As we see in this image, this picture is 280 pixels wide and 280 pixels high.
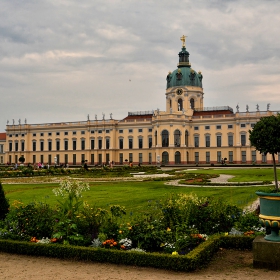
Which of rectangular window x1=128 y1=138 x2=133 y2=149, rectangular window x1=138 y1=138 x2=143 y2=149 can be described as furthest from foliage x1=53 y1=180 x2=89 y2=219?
rectangular window x1=128 y1=138 x2=133 y2=149

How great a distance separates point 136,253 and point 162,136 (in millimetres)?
72261

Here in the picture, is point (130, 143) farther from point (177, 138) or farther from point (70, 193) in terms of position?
point (70, 193)

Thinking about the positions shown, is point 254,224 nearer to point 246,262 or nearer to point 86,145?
point 246,262

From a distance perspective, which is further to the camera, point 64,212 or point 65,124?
point 65,124

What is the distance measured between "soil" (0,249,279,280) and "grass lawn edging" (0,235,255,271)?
0.13m

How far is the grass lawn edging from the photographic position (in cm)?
804

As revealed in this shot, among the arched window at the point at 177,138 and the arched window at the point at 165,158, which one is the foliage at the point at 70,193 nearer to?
the arched window at the point at 165,158

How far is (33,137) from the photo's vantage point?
95.8 m

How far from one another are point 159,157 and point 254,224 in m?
68.1

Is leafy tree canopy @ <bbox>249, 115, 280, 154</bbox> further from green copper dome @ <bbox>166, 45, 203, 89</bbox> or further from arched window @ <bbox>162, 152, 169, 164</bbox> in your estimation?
green copper dome @ <bbox>166, 45, 203, 89</bbox>

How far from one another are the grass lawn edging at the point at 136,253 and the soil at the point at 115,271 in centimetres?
13

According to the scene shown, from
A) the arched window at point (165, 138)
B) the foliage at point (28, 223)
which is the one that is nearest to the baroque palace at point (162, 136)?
the arched window at point (165, 138)

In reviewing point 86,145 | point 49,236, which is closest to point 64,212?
point 49,236

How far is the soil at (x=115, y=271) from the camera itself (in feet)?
25.3
